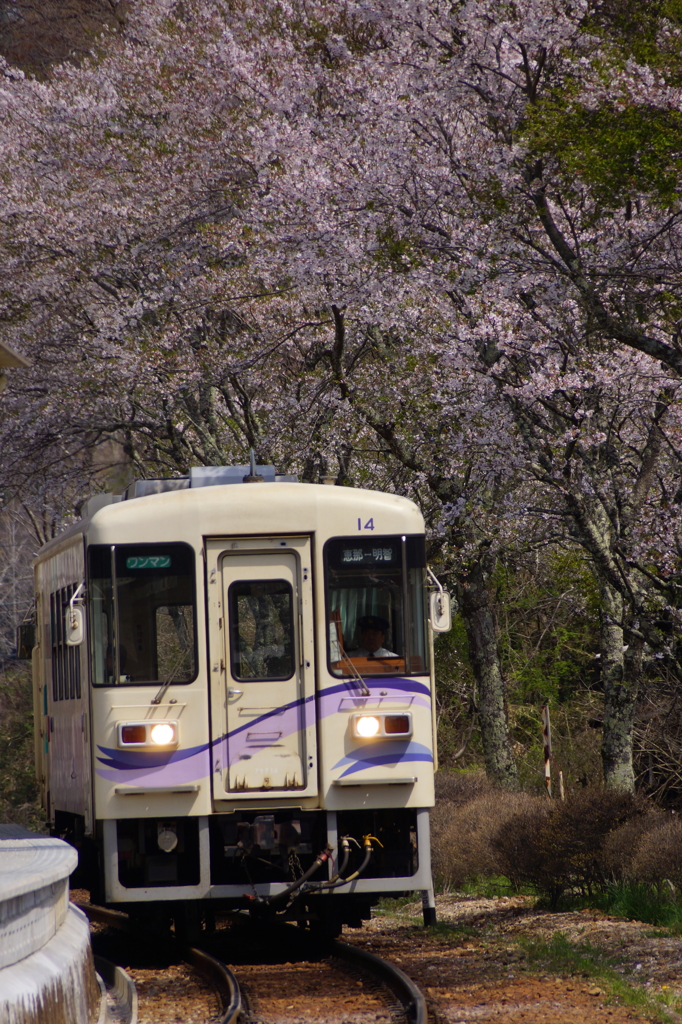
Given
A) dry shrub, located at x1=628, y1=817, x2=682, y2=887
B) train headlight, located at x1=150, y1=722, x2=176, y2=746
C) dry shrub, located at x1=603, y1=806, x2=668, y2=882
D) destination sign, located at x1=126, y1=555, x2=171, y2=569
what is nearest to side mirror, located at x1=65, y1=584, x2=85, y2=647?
destination sign, located at x1=126, y1=555, x2=171, y2=569

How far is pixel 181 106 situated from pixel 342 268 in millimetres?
6821

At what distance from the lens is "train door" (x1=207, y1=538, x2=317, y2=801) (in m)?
8.69

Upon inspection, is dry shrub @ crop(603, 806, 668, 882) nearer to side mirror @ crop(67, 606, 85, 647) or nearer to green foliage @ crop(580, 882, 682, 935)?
green foliage @ crop(580, 882, 682, 935)

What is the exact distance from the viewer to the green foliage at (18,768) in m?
26.2

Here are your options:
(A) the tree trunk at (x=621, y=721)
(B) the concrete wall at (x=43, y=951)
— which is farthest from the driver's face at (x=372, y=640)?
(A) the tree trunk at (x=621, y=721)

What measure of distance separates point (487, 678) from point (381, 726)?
9390 millimetres

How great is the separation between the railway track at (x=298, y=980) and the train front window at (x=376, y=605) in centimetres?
214

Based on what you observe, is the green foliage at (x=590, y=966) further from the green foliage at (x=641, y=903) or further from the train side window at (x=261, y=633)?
the train side window at (x=261, y=633)

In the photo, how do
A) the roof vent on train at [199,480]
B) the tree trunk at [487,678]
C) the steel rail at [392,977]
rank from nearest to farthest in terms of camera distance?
1. the steel rail at [392,977]
2. the roof vent on train at [199,480]
3. the tree trunk at [487,678]

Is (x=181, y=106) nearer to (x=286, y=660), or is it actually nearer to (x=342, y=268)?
(x=342, y=268)

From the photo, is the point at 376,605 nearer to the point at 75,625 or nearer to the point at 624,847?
the point at 75,625

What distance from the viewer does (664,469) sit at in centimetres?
1586

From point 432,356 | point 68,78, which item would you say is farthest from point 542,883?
point 68,78

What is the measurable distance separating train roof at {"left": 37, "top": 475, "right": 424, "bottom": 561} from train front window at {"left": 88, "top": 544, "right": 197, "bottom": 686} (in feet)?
0.40
